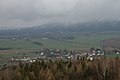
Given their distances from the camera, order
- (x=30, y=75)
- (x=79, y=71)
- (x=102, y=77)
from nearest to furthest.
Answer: (x=102, y=77), (x=30, y=75), (x=79, y=71)

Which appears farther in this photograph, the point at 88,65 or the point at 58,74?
the point at 88,65

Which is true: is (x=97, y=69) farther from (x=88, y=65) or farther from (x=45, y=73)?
(x=45, y=73)

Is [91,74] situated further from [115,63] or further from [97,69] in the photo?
[115,63]

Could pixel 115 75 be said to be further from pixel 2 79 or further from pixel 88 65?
pixel 2 79

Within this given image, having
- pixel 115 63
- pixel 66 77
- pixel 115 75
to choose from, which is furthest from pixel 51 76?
pixel 115 63

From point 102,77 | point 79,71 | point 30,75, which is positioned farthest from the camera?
point 79,71

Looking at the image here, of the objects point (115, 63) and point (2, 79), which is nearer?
point (2, 79)

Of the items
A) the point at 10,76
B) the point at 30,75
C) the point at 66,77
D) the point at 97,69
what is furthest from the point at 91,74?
the point at 10,76

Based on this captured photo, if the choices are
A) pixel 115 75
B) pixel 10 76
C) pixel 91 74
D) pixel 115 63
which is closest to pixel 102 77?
pixel 115 75
